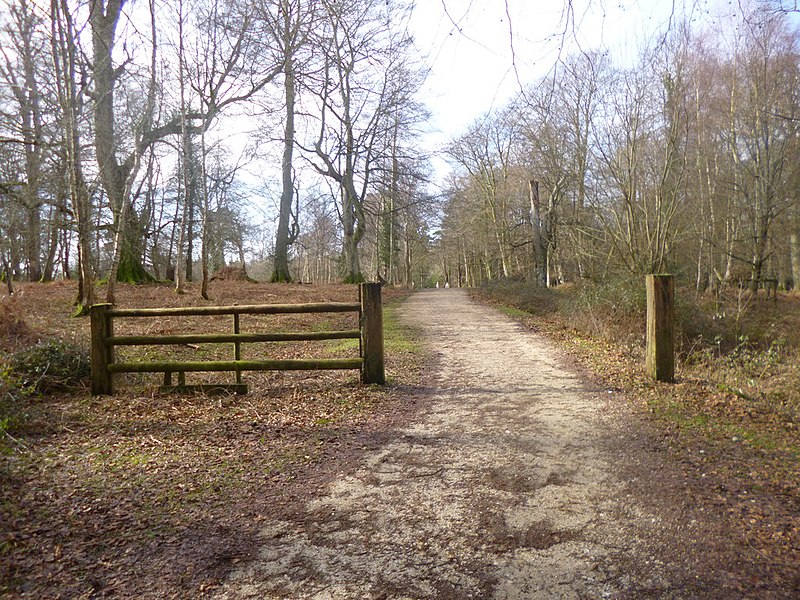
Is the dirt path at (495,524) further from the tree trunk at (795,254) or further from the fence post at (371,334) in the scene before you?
the tree trunk at (795,254)

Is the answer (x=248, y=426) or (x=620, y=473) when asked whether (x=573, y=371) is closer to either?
(x=620, y=473)

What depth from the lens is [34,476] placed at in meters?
4.08

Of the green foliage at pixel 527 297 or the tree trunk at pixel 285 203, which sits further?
the tree trunk at pixel 285 203

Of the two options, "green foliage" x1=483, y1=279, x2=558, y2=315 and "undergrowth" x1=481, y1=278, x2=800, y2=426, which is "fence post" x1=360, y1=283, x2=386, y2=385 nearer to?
"undergrowth" x1=481, y1=278, x2=800, y2=426

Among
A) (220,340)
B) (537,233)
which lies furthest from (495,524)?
(537,233)

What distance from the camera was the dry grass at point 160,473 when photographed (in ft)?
9.46

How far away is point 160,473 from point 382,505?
193cm

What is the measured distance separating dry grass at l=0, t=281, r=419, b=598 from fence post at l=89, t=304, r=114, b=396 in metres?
0.19

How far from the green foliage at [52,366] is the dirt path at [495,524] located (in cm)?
482

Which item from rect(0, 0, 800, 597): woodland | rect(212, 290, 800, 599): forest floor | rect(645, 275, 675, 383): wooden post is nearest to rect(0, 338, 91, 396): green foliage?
rect(0, 0, 800, 597): woodland

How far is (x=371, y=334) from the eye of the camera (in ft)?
22.9

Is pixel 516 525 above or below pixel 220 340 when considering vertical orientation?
below

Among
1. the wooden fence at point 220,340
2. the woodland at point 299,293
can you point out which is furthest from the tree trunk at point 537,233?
the wooden fence at point 220,340

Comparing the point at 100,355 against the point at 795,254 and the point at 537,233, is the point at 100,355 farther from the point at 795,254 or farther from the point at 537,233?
the point at 795,254
